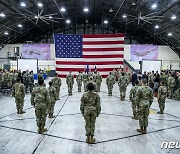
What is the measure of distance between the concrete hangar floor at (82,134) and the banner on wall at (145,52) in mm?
17093

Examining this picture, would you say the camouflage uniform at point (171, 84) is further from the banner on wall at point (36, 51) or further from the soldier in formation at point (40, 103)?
the banner on wall at point (36, 51)

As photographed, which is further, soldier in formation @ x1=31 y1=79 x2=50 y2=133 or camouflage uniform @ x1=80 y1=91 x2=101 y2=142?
soldier in formation @ x1=31 y1=79 x2=50 y2=133

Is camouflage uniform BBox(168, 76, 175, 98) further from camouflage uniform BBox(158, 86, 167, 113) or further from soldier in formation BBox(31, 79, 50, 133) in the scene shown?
soldier in formation BBox(31, 79, 50, 133)

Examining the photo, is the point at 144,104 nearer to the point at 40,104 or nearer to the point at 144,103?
the point at 144,103

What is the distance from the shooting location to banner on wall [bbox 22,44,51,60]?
984 inches

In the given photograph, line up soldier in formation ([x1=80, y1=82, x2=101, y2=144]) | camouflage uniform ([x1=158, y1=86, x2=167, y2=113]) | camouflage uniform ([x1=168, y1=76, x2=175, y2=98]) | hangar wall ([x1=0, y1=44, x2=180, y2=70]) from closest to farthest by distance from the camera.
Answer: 1. soldier in formation ([x1=80, y1=82, x2=101, y2=144])
2. camouflage uniform ([x1=158, y1=86, x2=167, y2=113])
3. camouflage uniform ([x1=168, y1=76, x2=175, y2=98])
4. hangar wall ([x1=0, y1=44, x2=180, y2=70])

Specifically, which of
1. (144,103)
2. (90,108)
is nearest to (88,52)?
(144,103)

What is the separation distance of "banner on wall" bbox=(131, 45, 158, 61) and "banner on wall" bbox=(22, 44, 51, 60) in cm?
997

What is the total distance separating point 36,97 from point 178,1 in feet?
43.1

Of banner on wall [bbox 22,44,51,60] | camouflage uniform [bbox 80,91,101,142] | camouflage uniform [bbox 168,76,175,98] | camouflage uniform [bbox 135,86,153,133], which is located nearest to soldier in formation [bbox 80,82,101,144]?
camouflage uniform [bbox 80,91,101,142]

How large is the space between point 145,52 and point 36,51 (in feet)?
40.4

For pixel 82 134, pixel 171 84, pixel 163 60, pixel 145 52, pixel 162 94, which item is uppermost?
pixel 145 52

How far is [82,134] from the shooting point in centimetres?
523

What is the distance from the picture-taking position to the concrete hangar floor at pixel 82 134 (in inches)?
172
